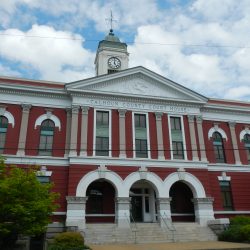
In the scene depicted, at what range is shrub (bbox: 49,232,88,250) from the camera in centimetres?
1559

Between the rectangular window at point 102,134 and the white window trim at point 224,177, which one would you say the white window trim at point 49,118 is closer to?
the rectangular window at point 102,134

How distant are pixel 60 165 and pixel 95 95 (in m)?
6.77

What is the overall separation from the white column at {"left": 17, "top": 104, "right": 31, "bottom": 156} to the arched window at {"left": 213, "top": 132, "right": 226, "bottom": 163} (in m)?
17.4

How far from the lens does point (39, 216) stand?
15727 millimetres

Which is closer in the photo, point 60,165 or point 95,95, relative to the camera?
point 60,165

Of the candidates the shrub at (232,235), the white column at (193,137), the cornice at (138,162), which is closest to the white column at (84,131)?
the cornice at (138,162)

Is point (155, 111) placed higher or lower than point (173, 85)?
lower

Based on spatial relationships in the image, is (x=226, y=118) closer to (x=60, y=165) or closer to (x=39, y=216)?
(x=60, y=165)

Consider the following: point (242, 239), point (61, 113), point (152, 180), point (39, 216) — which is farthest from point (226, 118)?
point (39, 216)

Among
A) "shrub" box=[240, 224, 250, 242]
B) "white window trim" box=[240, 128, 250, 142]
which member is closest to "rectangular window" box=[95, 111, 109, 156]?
"shrub" box=[240, 224, 250, 242]

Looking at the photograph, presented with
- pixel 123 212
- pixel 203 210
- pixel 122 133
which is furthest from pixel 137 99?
pixel 203 210

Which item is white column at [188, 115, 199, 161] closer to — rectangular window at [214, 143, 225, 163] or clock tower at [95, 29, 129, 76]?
rectangular window at [214, 143, 225, 163]

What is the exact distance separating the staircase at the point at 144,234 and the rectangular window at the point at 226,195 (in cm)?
430

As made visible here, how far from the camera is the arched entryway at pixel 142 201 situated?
2541cm
